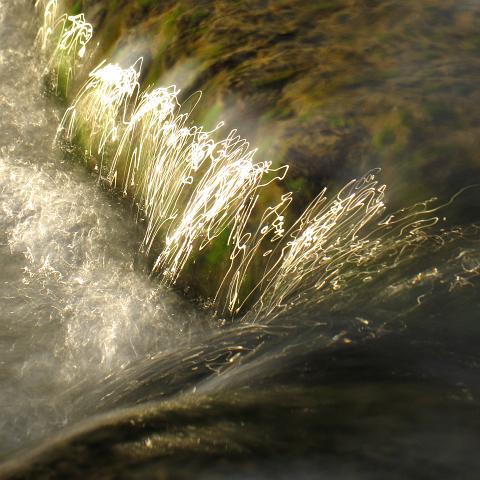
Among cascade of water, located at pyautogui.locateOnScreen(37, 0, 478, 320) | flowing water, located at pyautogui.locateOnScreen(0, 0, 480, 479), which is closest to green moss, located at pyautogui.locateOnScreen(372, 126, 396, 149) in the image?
cascade of water, located at pyautogui.locateOnScreen(37, 0, 478, 320)

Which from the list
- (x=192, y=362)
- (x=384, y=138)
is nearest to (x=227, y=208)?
(x=384, y=138)

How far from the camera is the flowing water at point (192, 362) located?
2.06 meters

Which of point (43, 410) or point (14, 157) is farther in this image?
point (14, 157)

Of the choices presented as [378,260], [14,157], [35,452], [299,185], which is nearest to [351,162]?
[299,185]

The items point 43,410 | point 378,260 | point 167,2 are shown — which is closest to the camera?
point 378,260

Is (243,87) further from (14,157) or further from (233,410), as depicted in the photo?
(233,410)

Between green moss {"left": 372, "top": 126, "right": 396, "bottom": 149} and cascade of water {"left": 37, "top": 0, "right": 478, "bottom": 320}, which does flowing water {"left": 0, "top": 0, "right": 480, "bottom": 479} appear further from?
green moss {"left": 372, "top": 126, "right": 396, "bottom": 149}

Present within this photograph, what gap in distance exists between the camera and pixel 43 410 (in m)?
3.47

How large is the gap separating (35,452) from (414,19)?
287 cm

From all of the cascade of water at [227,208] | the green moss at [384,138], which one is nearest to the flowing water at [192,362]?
the cascade of water at [227,208]

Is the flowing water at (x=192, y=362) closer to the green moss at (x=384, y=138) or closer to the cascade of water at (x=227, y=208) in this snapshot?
the cascade of water at (x=227, y=208)

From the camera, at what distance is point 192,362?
302 cm

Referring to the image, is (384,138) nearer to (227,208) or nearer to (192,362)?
(227,208)

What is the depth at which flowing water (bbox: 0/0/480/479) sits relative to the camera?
2.06 m
